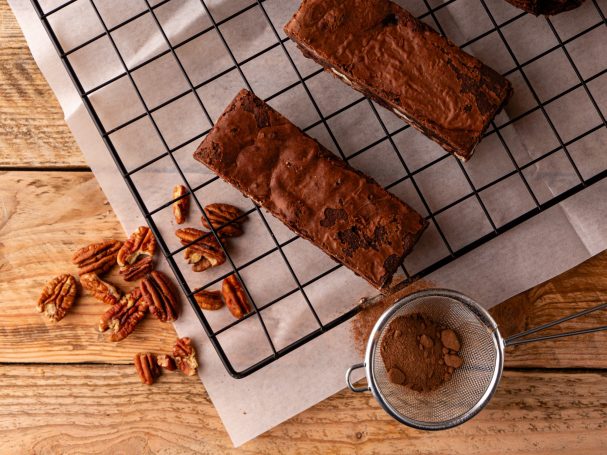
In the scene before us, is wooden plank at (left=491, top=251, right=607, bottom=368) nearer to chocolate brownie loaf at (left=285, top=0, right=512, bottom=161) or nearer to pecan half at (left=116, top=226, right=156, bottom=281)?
chocolate brownie loaf at (left=285, top=0, right=512, bottom=161)

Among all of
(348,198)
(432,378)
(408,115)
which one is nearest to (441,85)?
(408,115)

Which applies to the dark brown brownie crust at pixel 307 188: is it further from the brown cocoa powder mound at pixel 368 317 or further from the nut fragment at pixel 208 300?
the nut fragment at pixel 208 300

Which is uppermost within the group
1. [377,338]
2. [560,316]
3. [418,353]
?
[377,338]

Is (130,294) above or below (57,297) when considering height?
below

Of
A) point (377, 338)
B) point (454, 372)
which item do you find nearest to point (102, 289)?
point (377, 338)

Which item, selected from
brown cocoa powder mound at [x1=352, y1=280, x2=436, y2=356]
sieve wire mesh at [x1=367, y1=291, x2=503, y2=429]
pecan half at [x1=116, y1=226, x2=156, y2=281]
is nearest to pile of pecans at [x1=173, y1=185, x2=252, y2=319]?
pecan half at [x1=116, y1=226, x2=156, y2=281]

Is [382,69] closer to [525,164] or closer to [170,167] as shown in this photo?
[525,164]

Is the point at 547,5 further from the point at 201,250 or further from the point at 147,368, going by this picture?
the point at 147,368
